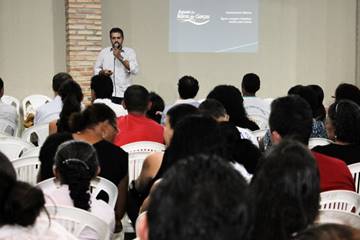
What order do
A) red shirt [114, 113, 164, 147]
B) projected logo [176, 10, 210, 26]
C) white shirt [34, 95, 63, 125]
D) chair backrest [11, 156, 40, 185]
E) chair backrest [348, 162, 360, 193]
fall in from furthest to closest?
projected logo [176, 10, 210, 26] → white shirt [34, 95, 63, 125] → red shirt [114, 113, 164, 147] → chair backrest [11, 156, 40, 185] → chair backrest [348, 162, 360, 193]

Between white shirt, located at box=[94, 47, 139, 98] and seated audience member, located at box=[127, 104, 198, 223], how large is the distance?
17.6 ft

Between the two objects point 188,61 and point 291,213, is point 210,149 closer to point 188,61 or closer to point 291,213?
point 291,213

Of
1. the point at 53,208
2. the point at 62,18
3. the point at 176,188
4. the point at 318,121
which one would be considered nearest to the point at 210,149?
the point at 53,208

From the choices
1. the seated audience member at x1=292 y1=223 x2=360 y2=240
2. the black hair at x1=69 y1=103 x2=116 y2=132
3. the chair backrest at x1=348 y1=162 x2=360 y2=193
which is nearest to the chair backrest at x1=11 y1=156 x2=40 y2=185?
the black hair at x1=69 y1=103 x2=116 y2=132

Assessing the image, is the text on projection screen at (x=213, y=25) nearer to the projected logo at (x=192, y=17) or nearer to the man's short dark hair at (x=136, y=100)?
the projected logo at (x=192, y=17)

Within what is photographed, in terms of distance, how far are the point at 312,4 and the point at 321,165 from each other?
28.3 feet

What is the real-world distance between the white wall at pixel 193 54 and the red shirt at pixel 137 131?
5.31m

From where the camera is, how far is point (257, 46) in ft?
36.3

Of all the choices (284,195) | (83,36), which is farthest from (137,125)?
(83,36)

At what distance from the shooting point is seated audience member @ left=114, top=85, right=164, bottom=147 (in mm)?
4855

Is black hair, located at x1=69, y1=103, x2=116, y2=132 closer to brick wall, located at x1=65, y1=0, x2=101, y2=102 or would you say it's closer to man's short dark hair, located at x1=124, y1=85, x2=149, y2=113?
man's short dark hair, located at x1=124, y1=85, x2=149, y2=113

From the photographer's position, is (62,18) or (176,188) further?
(62,18)

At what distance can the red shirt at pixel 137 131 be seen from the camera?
191 inches

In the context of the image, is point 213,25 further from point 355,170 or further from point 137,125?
point 355,170
